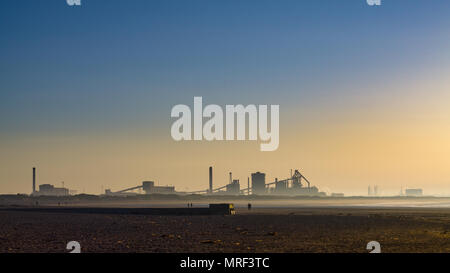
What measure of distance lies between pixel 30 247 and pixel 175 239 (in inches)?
369

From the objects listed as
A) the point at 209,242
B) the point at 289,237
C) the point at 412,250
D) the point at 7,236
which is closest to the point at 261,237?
the point at 289,237

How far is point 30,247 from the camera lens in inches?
1195

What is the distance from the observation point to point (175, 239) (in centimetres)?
3566
